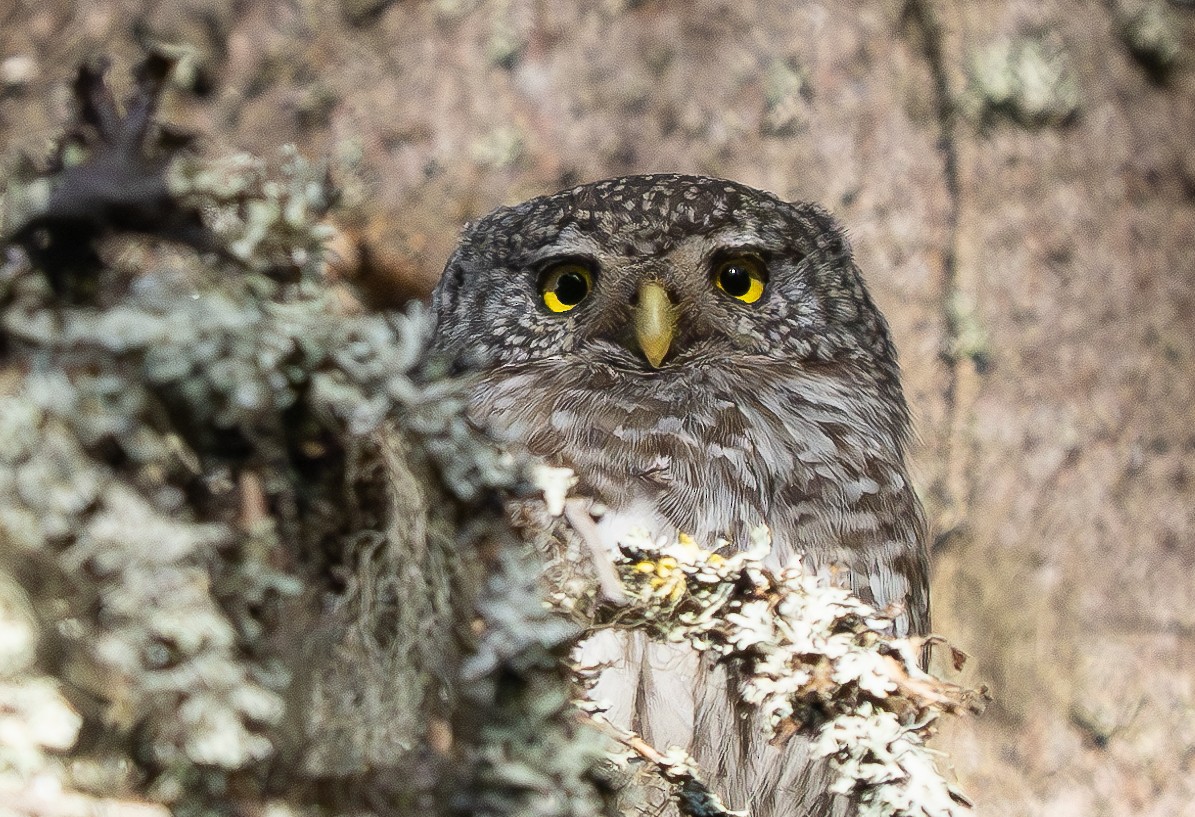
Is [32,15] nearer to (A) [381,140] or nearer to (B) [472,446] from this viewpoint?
(A) [381,140]

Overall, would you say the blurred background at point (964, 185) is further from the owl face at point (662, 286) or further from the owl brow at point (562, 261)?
the owl brow at point (562, 261)

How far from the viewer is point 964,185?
4152 millimetres

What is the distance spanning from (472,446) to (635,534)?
40 cm

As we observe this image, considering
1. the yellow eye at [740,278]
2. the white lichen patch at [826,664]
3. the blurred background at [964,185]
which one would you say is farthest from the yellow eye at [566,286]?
the white lichen patch at [826,664]

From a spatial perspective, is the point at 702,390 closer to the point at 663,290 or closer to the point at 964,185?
the point at 663,290

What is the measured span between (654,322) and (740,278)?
1.33 feet

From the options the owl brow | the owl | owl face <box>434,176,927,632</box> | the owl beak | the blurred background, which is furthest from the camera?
the blurred background

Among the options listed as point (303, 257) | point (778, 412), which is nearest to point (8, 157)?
point (303, 257)

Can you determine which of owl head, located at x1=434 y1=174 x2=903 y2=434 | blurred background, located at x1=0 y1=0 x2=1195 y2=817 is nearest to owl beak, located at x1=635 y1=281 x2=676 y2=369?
owl head, located at x1=434 y1=174 x2=903 y2=434

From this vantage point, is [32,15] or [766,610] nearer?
[766,610]

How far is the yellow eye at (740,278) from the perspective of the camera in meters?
2.94

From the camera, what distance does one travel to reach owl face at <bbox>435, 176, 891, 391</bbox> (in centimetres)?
278

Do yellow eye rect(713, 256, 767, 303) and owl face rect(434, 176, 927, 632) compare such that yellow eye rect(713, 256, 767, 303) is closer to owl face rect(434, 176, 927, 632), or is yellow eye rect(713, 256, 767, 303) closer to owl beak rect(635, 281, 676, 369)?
owl face rect(434, 176, 927, 632)

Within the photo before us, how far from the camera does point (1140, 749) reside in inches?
161
